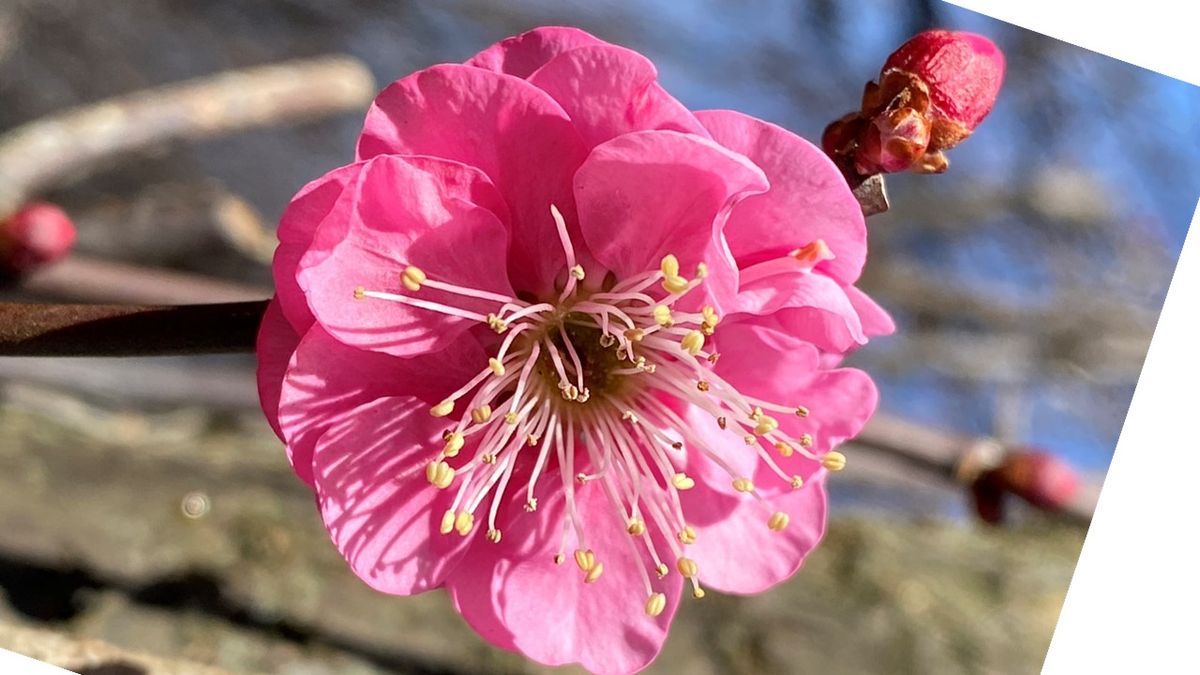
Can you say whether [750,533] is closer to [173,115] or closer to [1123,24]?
[1123,24]

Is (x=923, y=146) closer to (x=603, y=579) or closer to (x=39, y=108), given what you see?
(x=603, y=579)

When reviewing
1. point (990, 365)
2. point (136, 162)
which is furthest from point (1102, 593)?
point (136, 162)

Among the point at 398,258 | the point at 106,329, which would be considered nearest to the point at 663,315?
the point at 398,258

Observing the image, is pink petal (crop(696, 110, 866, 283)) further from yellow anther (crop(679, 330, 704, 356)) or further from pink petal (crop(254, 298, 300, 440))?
pink petal (crop(254, 298, 300, 440))

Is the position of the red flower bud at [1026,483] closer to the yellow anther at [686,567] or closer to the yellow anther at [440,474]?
the yellow anther at [686,567]

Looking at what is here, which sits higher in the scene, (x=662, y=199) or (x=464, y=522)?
(x=662, y=199)

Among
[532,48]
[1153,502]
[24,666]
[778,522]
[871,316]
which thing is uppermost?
[532,48]
